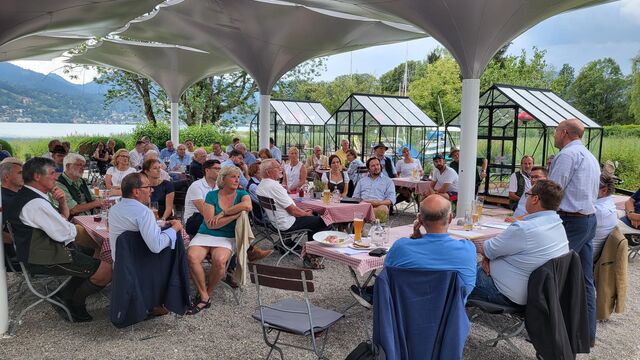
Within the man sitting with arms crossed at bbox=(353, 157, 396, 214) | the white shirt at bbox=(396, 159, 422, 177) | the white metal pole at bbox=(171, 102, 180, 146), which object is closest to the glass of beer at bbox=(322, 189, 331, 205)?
the man sitting with arms crossed at bbox=(353, 157, 396, 214)

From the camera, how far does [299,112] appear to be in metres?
20.9

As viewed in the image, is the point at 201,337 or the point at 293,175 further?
the point at 293,175

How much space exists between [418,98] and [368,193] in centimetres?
3602

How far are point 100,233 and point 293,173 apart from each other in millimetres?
5009

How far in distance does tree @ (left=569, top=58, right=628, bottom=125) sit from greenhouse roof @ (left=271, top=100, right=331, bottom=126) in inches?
1779

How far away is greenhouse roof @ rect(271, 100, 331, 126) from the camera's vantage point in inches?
794

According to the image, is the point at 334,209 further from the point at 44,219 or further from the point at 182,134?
the point at 182,134

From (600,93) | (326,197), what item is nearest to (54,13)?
(326,197)

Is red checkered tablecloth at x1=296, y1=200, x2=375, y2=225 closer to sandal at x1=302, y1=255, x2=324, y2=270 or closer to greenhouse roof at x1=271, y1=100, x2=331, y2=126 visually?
sandal at x1=302, y1=255, x2=324, y2=270

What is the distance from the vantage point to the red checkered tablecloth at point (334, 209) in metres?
6.73

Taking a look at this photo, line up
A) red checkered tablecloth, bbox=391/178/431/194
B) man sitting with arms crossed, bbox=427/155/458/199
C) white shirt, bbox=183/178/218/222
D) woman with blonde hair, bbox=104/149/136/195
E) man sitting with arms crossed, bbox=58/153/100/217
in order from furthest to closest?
red checkered tablecloth, bbox=391/178/431/194 < man sitting with arms crossed, bbox=427/155/458/199 < woman with blonde hair, bbox=104/149/136/195 < man sitting with arms crossed, bbox=58/153/100/217 < white shirt, bbox=183/178/218/222

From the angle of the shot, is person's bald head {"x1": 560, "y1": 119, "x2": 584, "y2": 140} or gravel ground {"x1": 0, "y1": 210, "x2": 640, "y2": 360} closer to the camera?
gravel ground {"x1": 0, "y1": 210, "x2": 640, "y2": 360}

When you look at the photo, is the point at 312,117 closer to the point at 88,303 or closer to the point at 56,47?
the point at 56,47

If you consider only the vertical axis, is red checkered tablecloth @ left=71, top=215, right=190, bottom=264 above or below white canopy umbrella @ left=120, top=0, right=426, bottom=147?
below
